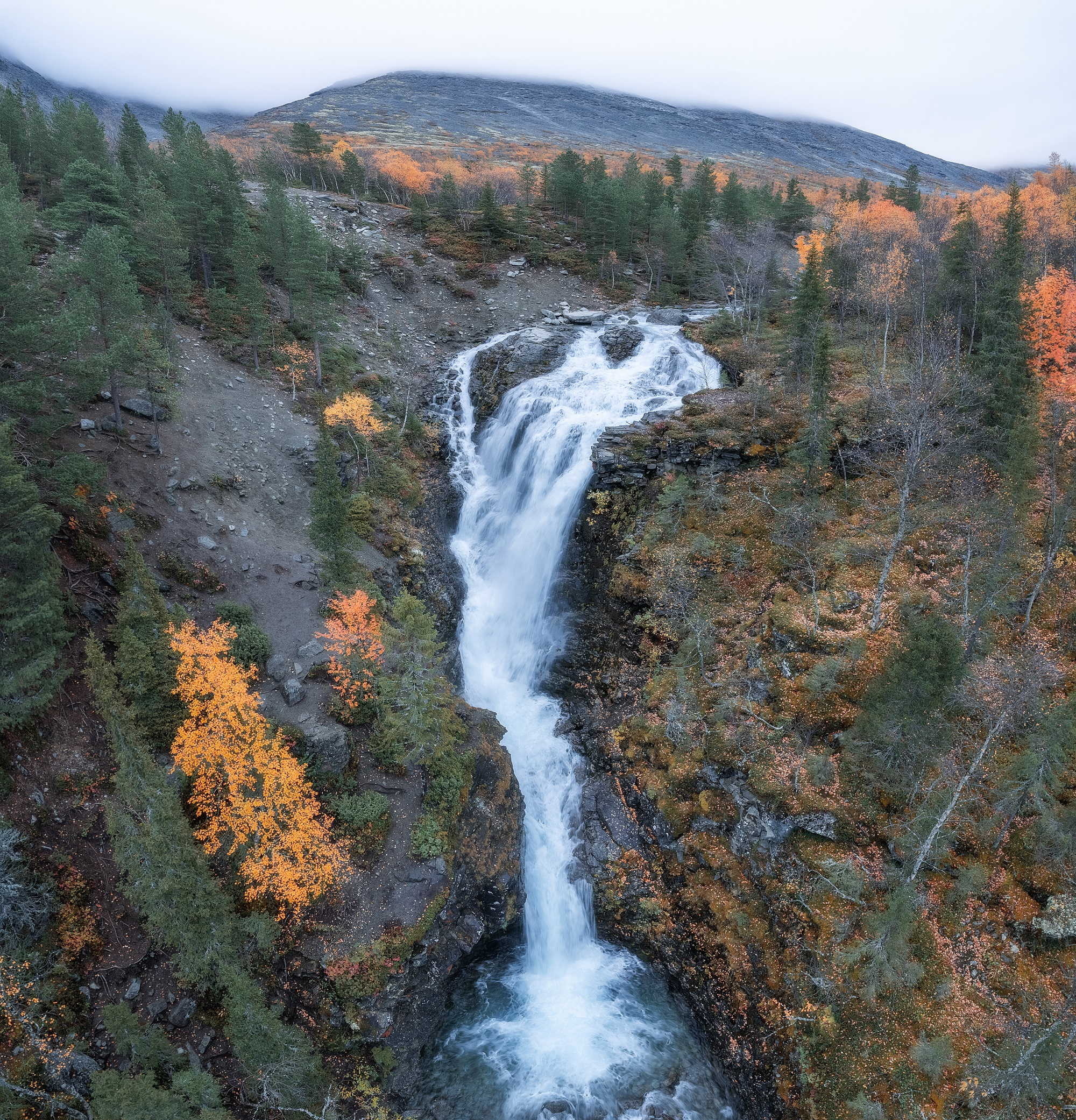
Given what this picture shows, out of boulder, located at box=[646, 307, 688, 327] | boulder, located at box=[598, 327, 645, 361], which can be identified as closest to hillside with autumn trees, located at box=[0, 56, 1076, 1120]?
boulder, located at box=[598, 327, 645, 361]

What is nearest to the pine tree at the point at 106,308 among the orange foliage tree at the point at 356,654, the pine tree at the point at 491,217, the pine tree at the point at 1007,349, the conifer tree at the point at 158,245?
the conifer tree at the point at 158,245

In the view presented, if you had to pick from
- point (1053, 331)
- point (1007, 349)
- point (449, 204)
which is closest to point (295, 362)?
point (449, 204)

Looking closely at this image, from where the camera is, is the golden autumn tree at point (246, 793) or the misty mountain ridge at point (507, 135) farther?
the misty mountain ridge at point (507, 135)

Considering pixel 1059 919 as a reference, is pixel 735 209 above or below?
above

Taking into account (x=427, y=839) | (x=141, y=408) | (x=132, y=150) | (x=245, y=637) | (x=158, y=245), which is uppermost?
(x=132, y=150)

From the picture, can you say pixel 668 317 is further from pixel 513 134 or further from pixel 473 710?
pixel 513 134

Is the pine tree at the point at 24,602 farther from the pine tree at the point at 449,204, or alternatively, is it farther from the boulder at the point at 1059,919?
the pine tree at the point at 449,204

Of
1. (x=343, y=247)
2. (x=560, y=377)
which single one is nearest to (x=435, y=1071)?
(x=560, y=377)
